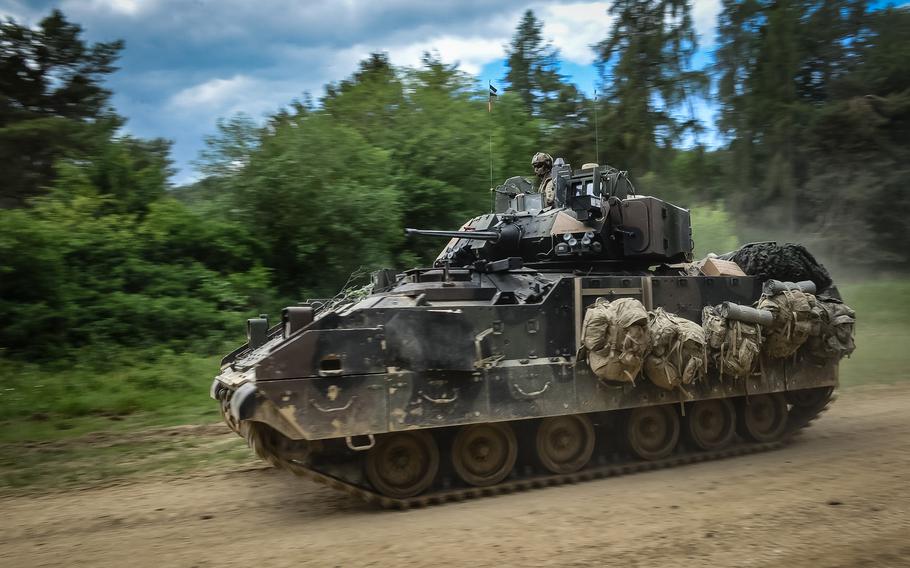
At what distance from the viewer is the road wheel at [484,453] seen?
25.9ft

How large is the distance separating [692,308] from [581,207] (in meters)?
1.82

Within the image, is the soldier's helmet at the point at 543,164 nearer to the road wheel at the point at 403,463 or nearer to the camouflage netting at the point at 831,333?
the camouflage netting at the point at 831,333

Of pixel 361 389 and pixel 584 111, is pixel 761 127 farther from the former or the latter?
pixel 361 389

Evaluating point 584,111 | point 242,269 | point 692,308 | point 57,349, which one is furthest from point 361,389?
point 584,111

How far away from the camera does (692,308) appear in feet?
30.5

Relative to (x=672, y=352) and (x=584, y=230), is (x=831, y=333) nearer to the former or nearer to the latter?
(x=672, y=352)

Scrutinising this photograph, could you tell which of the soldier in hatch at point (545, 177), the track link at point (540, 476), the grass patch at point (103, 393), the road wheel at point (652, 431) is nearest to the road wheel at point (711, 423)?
the track link at point (540, 476)

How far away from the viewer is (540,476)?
27.2 ft

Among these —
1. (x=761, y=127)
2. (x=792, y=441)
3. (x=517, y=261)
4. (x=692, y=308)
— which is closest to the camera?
(x=517, y=261)

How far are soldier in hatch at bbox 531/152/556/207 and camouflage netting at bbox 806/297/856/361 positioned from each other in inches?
137

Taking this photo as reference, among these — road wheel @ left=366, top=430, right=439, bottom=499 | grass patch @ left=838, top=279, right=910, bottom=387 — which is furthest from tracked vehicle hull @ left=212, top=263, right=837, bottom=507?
grass patch @ left=838, top=279, right=910, bottom=387

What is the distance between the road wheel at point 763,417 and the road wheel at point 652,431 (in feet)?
3.73

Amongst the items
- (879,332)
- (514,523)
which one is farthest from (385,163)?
(879,332)

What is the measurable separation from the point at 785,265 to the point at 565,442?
12.5 ft
